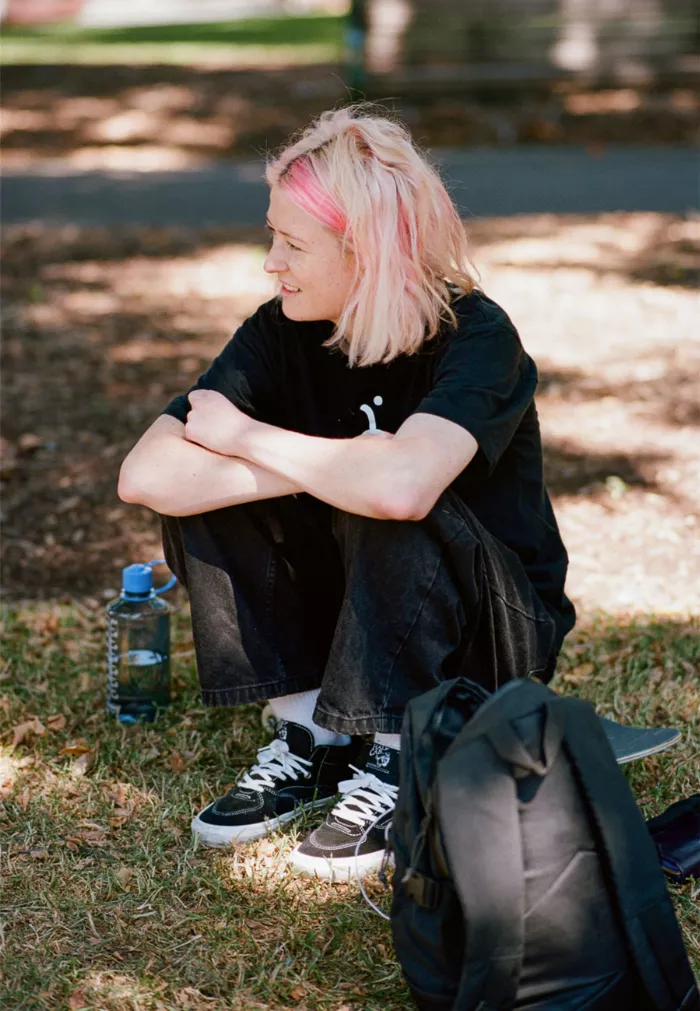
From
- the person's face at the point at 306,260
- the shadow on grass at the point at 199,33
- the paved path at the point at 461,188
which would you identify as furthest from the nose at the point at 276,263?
the shadow on grass at the point at 199,33

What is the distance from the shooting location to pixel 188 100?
1277cm

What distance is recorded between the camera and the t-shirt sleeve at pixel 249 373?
10.0 ft

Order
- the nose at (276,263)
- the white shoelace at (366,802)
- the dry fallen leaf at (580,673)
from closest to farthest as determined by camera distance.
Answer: the white shoelace at (366,802), the nose at (276,263), the dry fallen leaf at (580,673)

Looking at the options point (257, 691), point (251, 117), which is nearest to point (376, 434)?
point (257, 691)

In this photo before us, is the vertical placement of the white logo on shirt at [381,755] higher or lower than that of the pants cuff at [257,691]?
lower

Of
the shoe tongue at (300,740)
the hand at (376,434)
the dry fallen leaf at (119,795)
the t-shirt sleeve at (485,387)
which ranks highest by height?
the t-shirt sleeve at (485,387)

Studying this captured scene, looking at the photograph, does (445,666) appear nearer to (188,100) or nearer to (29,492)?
(29,492)

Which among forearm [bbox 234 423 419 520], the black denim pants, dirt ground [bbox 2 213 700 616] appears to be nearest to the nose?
forearm [bbox 234 423 419 520]

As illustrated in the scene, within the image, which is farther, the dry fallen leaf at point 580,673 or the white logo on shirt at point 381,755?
the dry fallen leaf at point 580,673

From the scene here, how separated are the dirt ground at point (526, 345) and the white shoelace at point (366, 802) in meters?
1.39

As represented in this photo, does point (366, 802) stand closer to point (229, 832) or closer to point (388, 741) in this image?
point (388, 741)

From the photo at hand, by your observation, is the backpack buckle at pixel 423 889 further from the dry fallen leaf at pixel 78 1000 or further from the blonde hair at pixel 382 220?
the blonde hair at pixel 382 220

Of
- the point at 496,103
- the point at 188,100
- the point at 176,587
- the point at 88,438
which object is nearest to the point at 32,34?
the point at 188,100

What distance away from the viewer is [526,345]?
628cm
